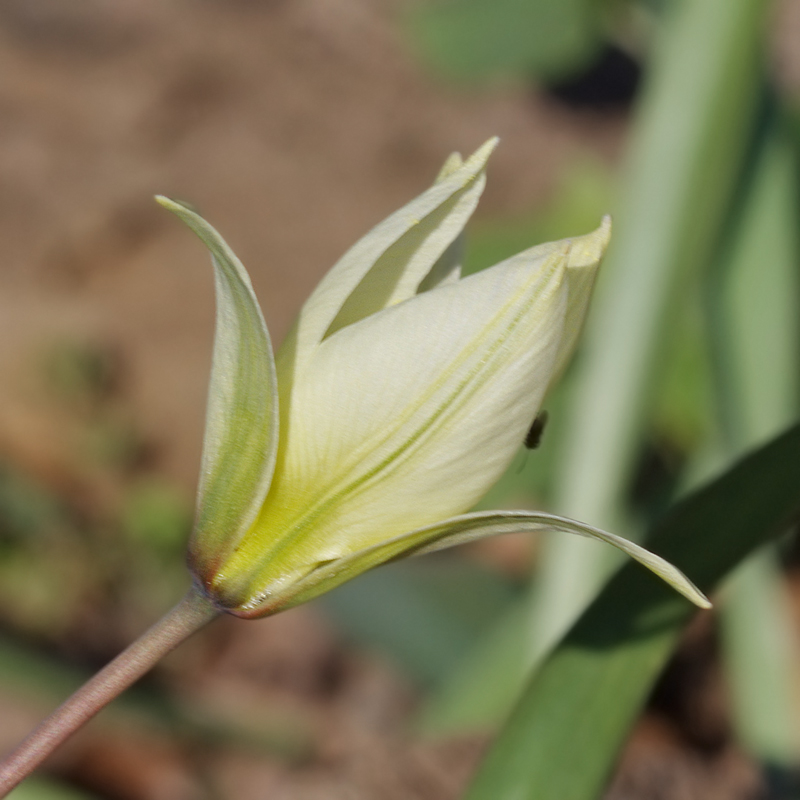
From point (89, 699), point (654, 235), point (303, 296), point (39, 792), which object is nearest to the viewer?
point (89, 699)

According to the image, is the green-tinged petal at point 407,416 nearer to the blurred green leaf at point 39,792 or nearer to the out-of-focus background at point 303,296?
the out-of-focus background at point 303,296

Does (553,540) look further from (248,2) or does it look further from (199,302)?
(248,2)

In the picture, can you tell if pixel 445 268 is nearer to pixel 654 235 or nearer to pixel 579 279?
pixel 579 279

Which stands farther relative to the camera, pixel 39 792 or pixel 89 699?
pixel 39 792

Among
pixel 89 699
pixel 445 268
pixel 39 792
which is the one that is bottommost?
pixel 39 792

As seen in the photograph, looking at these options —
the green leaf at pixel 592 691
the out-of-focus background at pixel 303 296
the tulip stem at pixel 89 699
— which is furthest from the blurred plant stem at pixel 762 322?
the tulip stem at pixel 89 699

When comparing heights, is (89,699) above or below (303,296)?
above

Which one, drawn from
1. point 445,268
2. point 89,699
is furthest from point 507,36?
point 89,699
